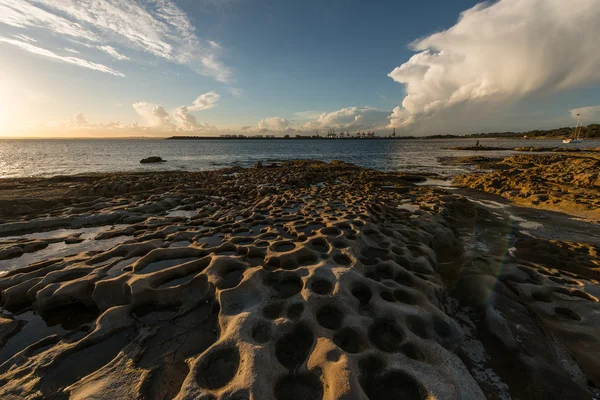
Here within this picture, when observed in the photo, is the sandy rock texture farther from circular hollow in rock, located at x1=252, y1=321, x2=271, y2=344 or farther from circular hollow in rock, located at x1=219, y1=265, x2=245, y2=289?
circular hollow in rock, located at x1=219, y1=265, x2=245, y2=289

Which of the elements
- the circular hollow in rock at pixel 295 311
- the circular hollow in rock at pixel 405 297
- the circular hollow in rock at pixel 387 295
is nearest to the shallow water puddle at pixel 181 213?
the circular hollow in rock at pixel 295 311

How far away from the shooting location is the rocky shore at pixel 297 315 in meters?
3.20

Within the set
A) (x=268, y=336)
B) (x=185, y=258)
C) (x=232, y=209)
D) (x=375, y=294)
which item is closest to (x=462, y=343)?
(x=375, y=294)

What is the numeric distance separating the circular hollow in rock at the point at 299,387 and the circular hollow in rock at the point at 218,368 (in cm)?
68

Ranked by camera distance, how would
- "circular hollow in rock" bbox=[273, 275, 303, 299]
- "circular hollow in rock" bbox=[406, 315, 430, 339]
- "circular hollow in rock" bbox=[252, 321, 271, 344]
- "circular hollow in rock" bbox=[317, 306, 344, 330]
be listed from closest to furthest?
1. "circular hollow in rock" bbox=[252, 321, 271, 344]
2. "circular hollow in rock" bbox=[406, 315, 430, 339]
3. "circular hollow in rock" bbox=[317, 306, 344, 330]
4. "circular hollow in rock" bbox=[273, 275, 303, 299]

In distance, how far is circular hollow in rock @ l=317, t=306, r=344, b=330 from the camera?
13.4 feet

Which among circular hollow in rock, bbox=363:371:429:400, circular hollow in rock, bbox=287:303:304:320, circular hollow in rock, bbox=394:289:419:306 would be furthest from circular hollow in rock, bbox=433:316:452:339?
circular hollow in rock, bbox=287:303:304:320

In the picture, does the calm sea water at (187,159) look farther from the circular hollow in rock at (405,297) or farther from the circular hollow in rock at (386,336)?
the circular hollow in rock at (386,336)

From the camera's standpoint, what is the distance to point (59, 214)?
35.2ft

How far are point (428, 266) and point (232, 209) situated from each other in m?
8.72

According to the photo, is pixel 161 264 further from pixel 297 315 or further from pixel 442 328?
pixel 442 328

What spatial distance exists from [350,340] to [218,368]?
78.2 inches

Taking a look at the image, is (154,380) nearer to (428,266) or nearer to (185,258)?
(185,258)

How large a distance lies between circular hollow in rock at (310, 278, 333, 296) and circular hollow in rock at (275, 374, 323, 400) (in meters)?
1.67
